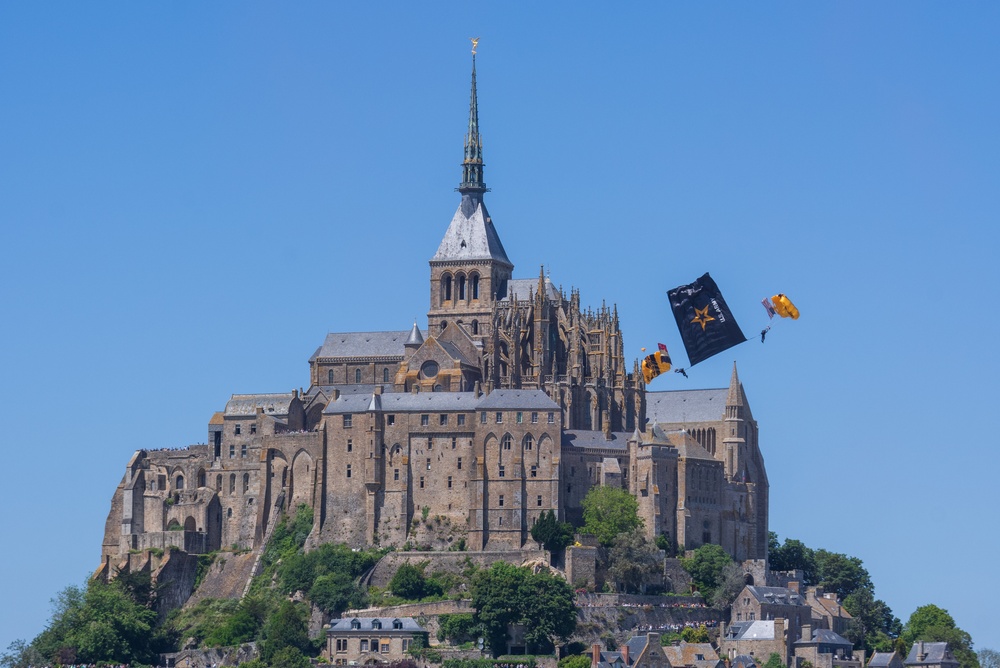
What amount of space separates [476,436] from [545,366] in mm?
9674

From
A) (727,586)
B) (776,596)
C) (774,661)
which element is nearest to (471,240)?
(727,586)

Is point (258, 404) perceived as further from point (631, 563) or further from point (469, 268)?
point (631, 563)

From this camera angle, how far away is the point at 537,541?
135m

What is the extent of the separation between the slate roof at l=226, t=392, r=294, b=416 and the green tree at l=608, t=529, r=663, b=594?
88.5 feet

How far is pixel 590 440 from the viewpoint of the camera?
461ft

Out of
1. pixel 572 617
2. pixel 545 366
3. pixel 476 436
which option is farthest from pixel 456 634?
pixel 545 366

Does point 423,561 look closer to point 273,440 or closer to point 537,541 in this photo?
point 537,541

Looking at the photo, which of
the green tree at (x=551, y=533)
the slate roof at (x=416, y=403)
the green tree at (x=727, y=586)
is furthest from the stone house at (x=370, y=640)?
the green tree at (x=727, y=586)

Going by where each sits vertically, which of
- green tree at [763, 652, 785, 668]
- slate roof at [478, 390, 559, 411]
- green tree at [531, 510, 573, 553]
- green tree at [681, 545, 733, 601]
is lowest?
green tree at [763, 652, 785, 668]

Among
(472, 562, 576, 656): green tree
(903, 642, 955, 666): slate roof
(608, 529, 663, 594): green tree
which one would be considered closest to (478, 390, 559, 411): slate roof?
(608, 529, 663, 594): green tree

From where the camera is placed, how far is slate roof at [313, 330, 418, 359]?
153 meters

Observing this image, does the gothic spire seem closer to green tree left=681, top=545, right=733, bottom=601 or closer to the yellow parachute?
green tree left=681, top=545, right=733, bottom=601

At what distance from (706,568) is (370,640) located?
73.6 feet

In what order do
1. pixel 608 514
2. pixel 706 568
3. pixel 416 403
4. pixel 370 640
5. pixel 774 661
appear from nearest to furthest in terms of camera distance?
pixel 774 661
pixel 370 640
pixel 608 514
pixel 706 568
pixel 416 403
